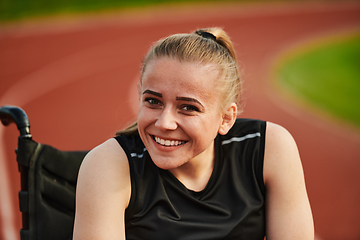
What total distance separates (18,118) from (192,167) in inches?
36.2

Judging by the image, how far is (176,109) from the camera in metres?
1.84

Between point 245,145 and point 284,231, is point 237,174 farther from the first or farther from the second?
point 284,231

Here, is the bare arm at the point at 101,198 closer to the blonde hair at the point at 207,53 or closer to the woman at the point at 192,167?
the woman at the point at 192,167

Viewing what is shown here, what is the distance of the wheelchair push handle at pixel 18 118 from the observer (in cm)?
209

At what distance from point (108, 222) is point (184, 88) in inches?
26.9

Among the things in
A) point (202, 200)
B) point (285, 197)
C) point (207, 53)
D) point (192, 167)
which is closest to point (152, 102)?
point (207, 53)

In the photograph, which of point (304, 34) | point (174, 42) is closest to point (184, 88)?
point (174, 42)

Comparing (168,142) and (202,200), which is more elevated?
(168,142)

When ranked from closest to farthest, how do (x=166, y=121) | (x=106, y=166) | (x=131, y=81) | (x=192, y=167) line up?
(x=166, y=121) → (x=106, y=166) → (x=192, y=167) → (x=131, y=81)

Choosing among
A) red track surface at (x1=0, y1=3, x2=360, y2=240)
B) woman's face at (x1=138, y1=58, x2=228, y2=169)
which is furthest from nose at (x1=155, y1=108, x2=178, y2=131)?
red track surface at (x1=0, y1=3, x2=360, y2=240)

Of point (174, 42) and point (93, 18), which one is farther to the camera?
point (93, 18)

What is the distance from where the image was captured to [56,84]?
9.83 metres

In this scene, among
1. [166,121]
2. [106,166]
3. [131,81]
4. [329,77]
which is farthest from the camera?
[329,77]

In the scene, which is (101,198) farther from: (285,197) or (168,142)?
(285,197)
